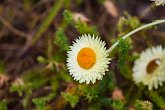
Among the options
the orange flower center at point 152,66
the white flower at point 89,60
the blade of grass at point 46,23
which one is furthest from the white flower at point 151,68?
the blade of grass at point 46,23

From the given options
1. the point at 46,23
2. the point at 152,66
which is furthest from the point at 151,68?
the point at 46,23

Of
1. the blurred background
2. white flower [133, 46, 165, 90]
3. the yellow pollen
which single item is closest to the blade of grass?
the blurred background

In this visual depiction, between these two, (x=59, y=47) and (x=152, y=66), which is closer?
(x=152, y=66)

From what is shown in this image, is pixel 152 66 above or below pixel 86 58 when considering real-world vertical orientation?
above

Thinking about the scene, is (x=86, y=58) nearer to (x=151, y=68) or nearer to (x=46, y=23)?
(x=151, y=68)

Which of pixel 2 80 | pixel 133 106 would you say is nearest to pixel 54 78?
pixel 2 80

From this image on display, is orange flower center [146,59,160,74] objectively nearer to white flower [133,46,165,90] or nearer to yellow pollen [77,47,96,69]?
white flower [133,46,165,90]

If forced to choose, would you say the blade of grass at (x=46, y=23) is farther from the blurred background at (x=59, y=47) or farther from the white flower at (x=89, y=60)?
the white flower at (x=89, y=60)
